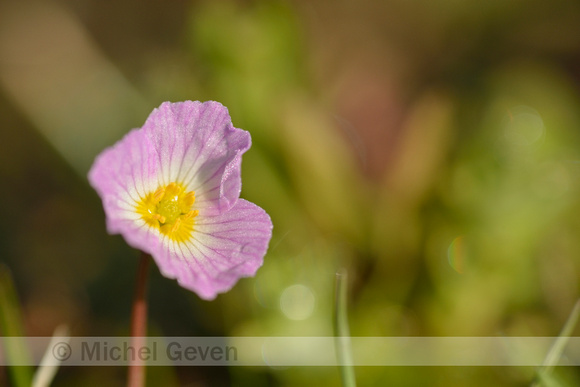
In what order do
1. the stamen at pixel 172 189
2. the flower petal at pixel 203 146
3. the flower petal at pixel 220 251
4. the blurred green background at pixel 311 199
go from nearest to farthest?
the flower petal at pixel 220 251 < the flower petal at pixel 203 146 < the stamen at pixel 172 189 < the blurred green background at pixel 311 199

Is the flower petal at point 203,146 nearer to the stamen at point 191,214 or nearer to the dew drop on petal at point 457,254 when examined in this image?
the stamen at point 191,214

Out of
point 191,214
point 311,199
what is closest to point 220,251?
point 191,214

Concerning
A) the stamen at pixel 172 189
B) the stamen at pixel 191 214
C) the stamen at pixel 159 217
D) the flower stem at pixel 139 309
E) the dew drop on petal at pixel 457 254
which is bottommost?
the flower stem at pixel 139 309

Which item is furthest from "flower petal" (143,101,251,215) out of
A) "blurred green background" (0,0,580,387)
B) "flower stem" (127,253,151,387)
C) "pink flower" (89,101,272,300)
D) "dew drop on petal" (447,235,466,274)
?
"dew drop on petal" (447,235,466,274)

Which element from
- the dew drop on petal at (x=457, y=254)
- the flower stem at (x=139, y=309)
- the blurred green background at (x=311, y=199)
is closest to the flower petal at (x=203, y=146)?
the flower stem at (x=139, y=309)

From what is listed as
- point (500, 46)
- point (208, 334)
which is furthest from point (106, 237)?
point (500, 46)

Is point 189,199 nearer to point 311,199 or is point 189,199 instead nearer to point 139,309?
point 139,309

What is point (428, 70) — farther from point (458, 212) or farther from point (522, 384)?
point (522, 384)
